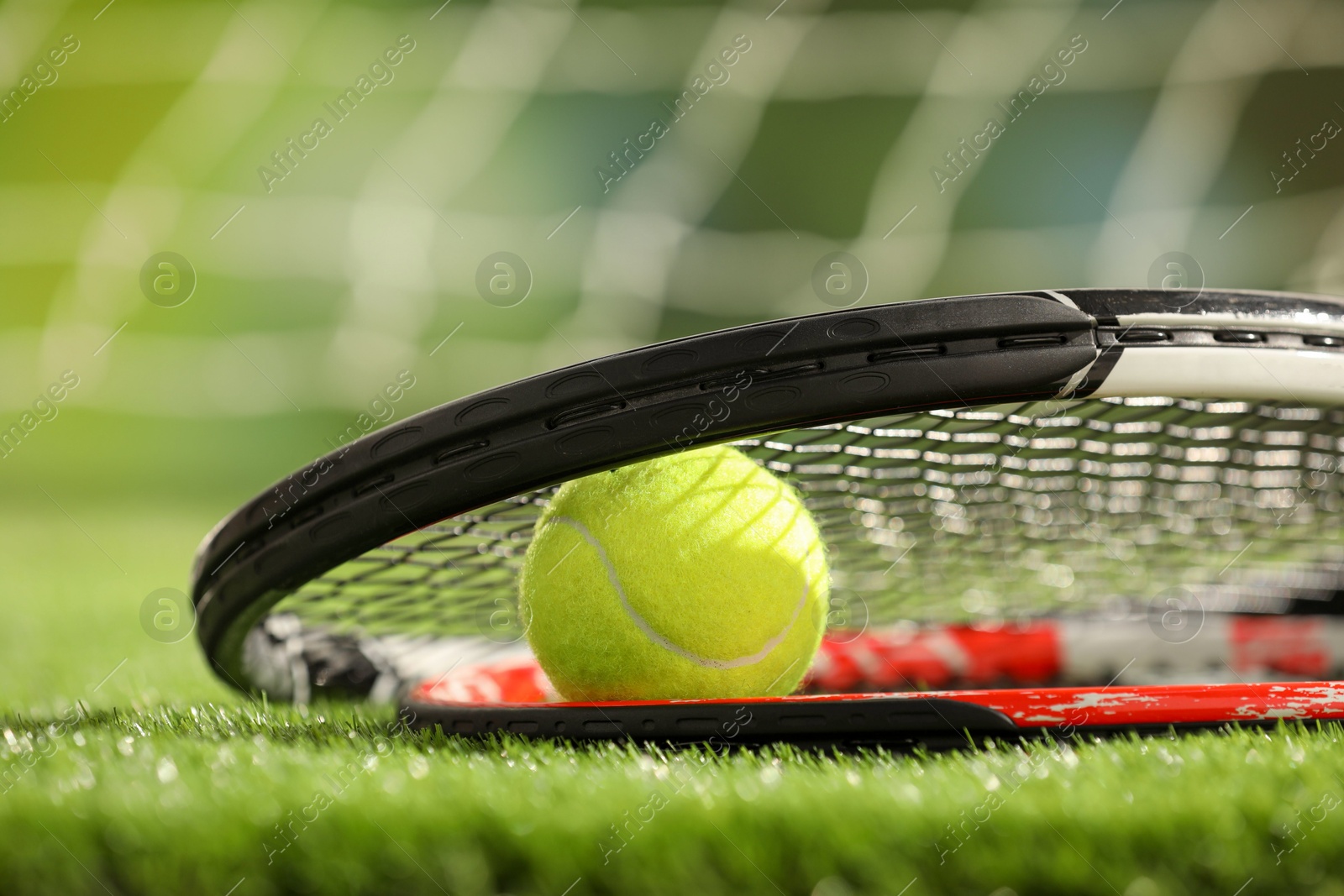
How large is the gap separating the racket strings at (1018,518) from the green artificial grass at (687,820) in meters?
0.20

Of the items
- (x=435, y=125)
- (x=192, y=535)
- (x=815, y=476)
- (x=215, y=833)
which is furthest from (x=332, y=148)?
(x=215, y=833)

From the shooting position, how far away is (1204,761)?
69cm

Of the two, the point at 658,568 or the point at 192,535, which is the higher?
the point at 192,535

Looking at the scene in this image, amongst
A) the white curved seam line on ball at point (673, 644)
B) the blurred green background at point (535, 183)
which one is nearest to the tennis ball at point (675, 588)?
the white curved seam line on ball at point (673, 644)

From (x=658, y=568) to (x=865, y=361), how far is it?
28 centimetres

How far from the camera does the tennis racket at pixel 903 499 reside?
24.5 inches

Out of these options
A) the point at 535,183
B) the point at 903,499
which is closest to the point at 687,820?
the point at 903,499

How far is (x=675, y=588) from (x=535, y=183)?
13.9ft

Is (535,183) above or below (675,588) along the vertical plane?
above

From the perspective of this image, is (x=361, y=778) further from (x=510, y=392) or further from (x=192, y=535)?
(x=192, y=535)

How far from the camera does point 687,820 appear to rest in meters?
0.60

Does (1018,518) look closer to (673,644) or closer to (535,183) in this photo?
(673,644)

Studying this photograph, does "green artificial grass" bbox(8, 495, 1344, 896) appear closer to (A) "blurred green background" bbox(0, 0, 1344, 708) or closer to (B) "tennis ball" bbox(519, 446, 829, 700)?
(B) "tennis ball" bbox(519, 446, 829, 700)

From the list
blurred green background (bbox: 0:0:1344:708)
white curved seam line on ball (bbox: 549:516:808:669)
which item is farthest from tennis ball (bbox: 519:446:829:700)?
blurred green background (bbox: 0:0:1344:708)
